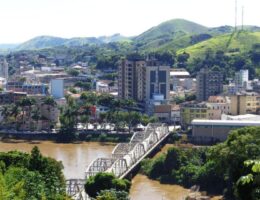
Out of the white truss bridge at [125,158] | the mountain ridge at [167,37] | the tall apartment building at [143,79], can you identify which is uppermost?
the mountain ridge at [167,37]

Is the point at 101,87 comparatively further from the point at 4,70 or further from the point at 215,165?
the point at 215,165

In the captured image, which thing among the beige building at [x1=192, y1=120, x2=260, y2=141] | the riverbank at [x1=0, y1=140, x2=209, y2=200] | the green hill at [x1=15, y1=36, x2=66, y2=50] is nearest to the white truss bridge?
the riverbank at [x1=0, y1=140, x2=209, y2=200]

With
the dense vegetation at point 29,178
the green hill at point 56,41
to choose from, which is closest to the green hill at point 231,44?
the dense vegetation at point 29,178

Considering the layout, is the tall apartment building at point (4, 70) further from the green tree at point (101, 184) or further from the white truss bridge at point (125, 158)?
the green tree at point (101, 184)

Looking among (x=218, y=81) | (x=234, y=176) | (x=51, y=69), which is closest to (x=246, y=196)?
(x=234, y=176)

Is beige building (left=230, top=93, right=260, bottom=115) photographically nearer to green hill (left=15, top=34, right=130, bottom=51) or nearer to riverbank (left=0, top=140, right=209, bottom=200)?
riverbank (left=0, top=140, right=209, bottom=200)
